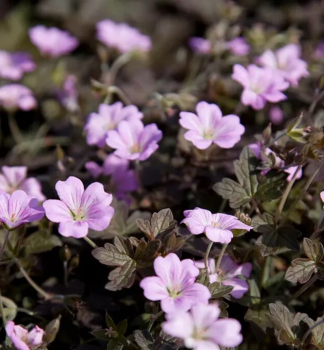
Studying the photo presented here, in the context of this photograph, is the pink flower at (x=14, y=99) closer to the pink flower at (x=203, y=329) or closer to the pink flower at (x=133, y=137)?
the pink flower at (x=133, y=137)

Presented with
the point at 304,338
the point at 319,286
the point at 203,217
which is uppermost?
the point at 203,217

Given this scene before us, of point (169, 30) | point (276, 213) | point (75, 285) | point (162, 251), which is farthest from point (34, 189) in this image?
point (169, 30)

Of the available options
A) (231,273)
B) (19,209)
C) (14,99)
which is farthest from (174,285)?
(14,99)

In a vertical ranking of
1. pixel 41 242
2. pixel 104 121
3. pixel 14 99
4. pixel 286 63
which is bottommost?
pixel 14 99

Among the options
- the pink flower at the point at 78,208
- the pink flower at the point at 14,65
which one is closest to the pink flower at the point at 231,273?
the pink flower at the point at 78,208

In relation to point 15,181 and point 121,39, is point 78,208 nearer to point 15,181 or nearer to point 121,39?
point 15,181

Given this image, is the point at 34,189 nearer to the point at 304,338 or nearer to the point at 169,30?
the point at 304,338
